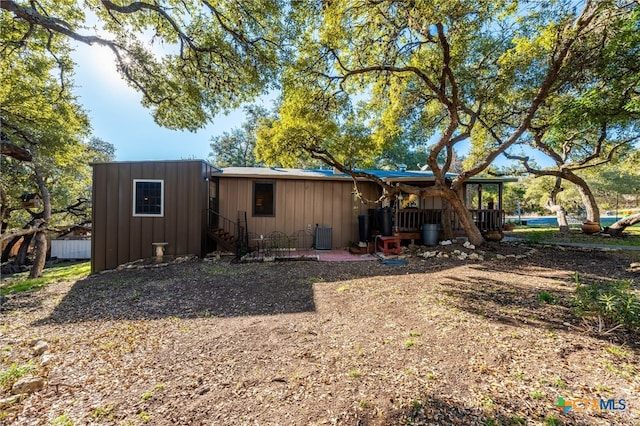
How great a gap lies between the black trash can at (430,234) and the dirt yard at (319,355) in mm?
3348

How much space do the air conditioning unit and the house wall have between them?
14.2 inches

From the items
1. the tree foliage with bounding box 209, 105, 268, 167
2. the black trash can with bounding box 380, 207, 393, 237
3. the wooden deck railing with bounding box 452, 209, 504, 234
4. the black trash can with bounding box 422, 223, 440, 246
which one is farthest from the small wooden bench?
the tree foliage with bounding box 209, 105, 268, 167

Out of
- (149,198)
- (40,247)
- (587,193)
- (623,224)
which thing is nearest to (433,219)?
(623,224)

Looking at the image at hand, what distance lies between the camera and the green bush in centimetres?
265

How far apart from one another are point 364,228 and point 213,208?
16.9ft

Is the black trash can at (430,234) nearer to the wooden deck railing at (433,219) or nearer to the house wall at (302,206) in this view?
the wooden deck railing at (433,219)

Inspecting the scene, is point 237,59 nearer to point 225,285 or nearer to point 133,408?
point 225,285

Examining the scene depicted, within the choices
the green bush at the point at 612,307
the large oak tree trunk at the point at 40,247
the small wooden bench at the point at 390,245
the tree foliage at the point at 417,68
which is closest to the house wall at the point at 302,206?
the tree foliage at the point at 417,68

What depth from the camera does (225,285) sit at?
5.05m

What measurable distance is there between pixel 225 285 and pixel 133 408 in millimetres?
3224

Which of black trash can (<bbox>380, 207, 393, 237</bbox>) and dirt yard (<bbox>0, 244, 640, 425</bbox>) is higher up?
black trash can (<bbox>380, 207, 393, 237</bbox>)

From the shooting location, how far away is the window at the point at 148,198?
752 centimetres

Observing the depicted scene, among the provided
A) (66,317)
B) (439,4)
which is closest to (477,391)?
(66,317)

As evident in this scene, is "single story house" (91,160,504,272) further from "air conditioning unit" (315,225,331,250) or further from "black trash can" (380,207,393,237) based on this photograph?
"black trash can" (380,207,393,237)
